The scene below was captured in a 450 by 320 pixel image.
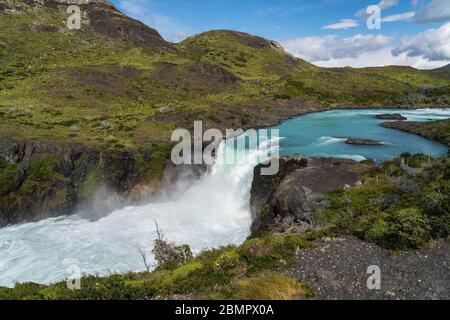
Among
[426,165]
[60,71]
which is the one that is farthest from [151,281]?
[60,71]

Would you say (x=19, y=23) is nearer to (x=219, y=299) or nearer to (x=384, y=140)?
(x=384, y=140)

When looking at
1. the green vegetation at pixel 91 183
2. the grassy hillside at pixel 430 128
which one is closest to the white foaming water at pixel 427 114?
the grassy hillside at pixel 430 128

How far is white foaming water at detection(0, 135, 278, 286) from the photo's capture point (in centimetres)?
3198

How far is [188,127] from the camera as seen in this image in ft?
212

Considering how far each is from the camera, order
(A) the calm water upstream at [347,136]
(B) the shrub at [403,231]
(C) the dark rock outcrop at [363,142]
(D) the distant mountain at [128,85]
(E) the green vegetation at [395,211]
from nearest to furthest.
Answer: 1. (B) the shrub at [403,231]
2. (E) the green vegetation at [395,211]
3. (A) the calm water upstream at [347,136]
4. (C) the dark rock outcrop at [363,142]
5. (D) the distant mountain at [128,85]

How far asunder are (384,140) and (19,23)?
112459 millimetres

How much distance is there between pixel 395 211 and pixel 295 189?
12840 millimetres

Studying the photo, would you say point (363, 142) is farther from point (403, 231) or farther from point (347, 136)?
point (403, 231)

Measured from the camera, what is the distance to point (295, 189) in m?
33.4
